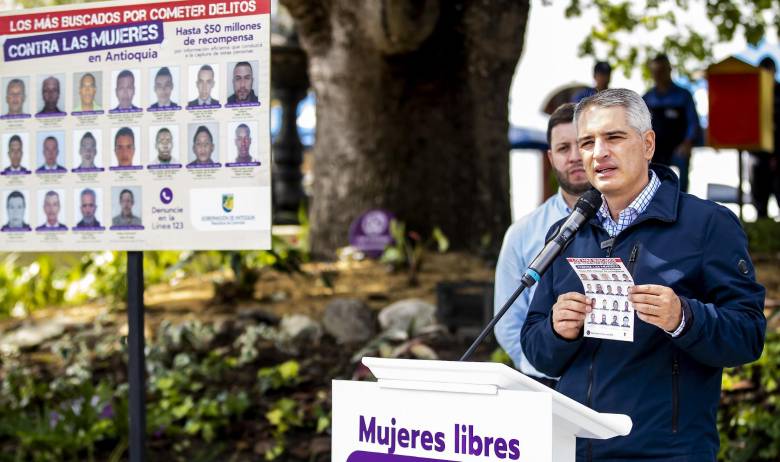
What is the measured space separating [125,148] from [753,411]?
3.81m

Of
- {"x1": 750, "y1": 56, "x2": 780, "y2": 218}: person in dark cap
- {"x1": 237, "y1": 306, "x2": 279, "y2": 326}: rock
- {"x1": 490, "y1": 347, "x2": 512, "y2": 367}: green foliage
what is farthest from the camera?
{"x1": 750, "y1": 56, "x2": 780, "y2": 218}: person in dark cap

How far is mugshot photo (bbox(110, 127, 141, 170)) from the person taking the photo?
4.91 metres

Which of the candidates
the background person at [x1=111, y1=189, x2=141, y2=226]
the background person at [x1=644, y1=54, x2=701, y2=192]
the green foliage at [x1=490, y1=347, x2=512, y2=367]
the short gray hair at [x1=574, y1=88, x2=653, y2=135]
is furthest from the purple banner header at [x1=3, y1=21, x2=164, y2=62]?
the background person at [x1=644, y1=54, x2=701, y2=192]

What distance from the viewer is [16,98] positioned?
5.24 metres

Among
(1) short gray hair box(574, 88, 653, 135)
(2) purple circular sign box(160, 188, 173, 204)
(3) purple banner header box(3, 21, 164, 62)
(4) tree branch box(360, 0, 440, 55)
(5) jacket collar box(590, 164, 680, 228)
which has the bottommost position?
(2) purple circular sign box(160, 188, 173, 204)

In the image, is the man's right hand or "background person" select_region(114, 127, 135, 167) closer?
the man's right hand

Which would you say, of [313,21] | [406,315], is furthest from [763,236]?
[313,21]

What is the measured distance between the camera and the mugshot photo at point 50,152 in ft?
16.7

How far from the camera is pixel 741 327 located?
3088 millimetres

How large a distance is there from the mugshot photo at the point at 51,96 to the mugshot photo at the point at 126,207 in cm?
46

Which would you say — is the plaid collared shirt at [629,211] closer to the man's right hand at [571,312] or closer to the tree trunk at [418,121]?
the man's right hand at [571,312]

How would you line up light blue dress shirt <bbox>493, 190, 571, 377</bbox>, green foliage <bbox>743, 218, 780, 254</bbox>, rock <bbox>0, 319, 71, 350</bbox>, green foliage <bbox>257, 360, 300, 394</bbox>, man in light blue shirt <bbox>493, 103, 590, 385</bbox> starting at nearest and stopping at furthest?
man in light blue shirt <bbox>493, 103, 590, 385</bbox>, light blue dress shirt <bbox>493, 190, 571, 377</bbox>, green foliage <bbox>257, 360, 300, 394</bbox>, rock <bbox>0, 319, 71, 350</bbox>, green foliage <bbox>743, 218, 780, 254</bbox>

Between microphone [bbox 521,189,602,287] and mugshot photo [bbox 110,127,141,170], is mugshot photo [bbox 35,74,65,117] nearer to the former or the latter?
mugshot photo [bbox 110,127,141,170]

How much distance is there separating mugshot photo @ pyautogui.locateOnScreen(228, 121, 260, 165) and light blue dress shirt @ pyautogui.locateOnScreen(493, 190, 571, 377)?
1.09 meters
